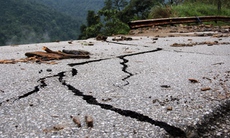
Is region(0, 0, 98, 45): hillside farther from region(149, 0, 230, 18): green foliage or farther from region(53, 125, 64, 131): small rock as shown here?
region(53, 125, 64, 131): small rock

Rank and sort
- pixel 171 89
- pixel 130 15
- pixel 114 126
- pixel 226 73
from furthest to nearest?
pixel 130 15 < pixel 226 73 < pixel 171 89 < pixel 114 126

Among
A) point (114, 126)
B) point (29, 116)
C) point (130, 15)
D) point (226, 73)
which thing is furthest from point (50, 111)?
point (130, 15)

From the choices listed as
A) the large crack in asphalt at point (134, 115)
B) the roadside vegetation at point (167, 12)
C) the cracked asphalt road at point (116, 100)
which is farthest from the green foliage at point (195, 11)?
the large crack in asphalt at point (134, 115)

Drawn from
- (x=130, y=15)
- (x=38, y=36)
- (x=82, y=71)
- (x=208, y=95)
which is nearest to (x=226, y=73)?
(x=208, y=95)

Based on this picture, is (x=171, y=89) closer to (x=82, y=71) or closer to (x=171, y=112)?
(x=171, y=112)

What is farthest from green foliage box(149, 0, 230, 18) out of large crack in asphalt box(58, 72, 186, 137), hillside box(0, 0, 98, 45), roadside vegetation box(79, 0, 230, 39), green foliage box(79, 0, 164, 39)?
hillside box(0, 0, 98, 45)

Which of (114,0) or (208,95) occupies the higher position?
(114,0)

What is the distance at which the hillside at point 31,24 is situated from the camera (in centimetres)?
10068

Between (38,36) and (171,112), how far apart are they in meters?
117

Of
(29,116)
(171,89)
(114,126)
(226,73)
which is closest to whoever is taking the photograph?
(114,126)

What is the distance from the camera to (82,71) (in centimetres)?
266

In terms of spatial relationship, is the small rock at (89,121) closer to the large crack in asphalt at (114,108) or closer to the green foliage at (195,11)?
the large crack in asphalt at (114,108)

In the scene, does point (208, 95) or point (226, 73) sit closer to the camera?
point (208, 95)

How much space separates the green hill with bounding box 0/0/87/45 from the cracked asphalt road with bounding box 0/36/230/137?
94373 mm
